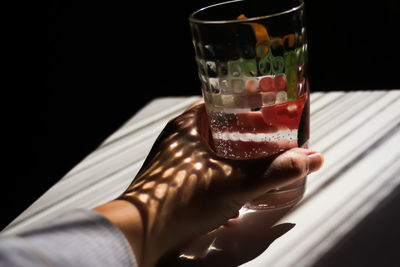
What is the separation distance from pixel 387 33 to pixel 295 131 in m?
2.20

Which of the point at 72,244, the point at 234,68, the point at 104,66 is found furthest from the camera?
the point at 104,66

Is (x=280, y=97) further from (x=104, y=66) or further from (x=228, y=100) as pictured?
(x=104, y=66)

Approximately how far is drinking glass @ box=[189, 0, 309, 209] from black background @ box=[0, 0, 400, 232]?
1369mm

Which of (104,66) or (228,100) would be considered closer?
(228,100)

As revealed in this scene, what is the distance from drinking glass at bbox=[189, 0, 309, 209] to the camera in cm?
54

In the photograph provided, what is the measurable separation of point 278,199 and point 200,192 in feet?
0.40

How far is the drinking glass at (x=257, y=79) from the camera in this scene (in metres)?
0.54

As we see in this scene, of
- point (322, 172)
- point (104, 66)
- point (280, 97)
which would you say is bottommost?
point (104, 66)

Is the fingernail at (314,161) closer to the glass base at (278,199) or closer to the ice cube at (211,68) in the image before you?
the glass base at (278,199)

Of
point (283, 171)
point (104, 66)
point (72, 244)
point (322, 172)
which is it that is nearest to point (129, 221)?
point (72, 244)

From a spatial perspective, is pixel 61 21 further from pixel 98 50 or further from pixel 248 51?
pixel 248 51

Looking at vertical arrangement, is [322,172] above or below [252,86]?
below

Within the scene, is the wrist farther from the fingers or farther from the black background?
the black background

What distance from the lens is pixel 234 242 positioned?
534 mm
